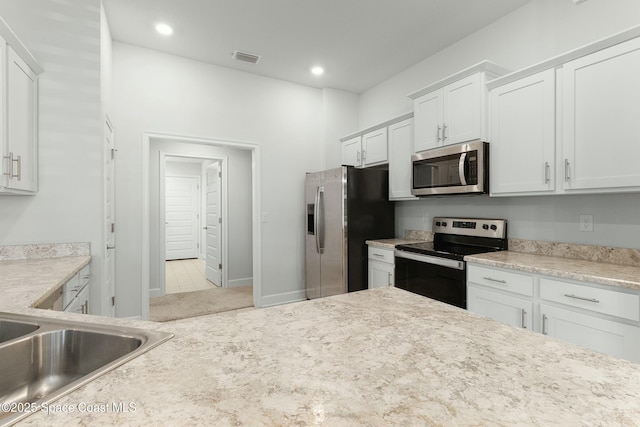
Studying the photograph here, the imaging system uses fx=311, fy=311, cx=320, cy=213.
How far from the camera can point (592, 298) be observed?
165cm

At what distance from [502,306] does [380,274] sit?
1313 millimetres

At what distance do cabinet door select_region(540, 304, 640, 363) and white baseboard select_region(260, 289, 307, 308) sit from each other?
9.29ft

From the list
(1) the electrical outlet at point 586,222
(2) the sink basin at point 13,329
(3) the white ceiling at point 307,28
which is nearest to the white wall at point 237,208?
(3) the white ceiling at point 307,28

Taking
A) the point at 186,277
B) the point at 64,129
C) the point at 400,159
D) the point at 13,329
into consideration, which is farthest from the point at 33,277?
the point at 186,277

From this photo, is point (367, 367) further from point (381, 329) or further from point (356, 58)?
point (356, 58)

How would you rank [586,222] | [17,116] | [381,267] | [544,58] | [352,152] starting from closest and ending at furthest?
[17,116]
[586,222]
[544,58]
[381,267]
[352,152]

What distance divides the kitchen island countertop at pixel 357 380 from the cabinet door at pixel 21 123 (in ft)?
5.90

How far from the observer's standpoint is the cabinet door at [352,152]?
157 inches

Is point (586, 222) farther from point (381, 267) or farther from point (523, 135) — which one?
point (381, 267)

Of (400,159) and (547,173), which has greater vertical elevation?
(400,159)

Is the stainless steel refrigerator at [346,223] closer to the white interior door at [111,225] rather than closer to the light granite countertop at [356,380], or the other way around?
the white interior door at [111,225]

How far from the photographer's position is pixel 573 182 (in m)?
1.98

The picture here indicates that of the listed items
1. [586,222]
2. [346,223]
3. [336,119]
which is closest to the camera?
[586,222]

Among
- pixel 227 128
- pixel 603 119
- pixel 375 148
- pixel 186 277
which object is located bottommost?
pixel 186 277
